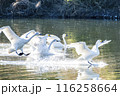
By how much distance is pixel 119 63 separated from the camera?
14.0 metres

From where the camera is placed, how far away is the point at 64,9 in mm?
46688

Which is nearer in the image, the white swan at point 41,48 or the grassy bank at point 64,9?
the white swan at point 41,48

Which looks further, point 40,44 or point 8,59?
point 40,44

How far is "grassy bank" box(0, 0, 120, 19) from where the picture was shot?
46656 mm

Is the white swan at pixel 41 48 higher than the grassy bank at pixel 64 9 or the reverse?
the reverse

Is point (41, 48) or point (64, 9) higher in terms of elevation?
point (64, 9)

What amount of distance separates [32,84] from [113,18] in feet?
119

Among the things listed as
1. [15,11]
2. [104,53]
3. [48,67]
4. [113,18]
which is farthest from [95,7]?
[48,67]

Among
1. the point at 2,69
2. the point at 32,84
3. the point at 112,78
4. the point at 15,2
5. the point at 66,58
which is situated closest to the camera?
the point at 32,84

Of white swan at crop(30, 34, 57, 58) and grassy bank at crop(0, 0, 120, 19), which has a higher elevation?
grassy bank at crop(0, 0, 120, 19)

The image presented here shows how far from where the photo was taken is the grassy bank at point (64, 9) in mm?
46656

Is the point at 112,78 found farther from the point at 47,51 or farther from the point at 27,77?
the point at 47,51

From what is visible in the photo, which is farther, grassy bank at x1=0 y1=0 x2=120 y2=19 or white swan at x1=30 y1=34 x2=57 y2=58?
grassy bank at x1=0 y1=0 x2=120 y2=19

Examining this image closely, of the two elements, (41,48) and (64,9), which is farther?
(64,9)
